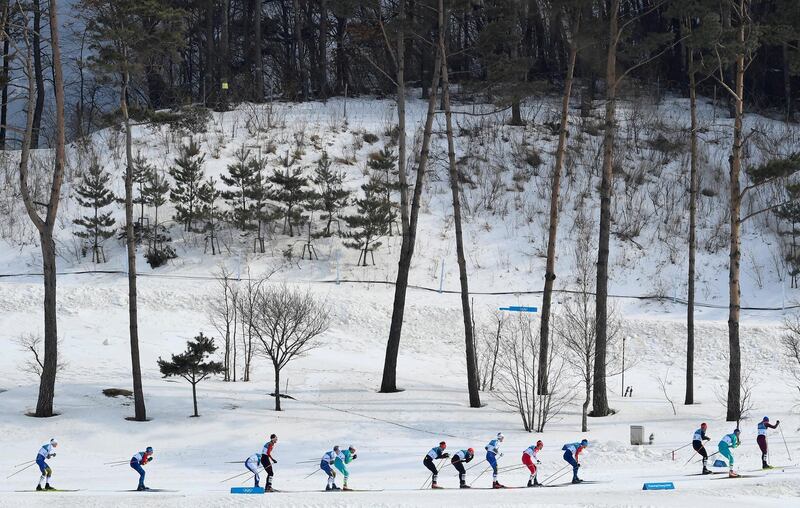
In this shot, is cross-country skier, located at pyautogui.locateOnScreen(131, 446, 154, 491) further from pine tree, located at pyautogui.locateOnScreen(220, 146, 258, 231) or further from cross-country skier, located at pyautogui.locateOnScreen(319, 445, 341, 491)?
pine tree, located at pyautogui.locateOnScreen(220, 146, 258, 231)

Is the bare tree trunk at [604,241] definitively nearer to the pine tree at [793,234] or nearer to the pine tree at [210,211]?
the pine tree at [793,234]

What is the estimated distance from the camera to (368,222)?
119 ft

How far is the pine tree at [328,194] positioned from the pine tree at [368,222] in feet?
4.03

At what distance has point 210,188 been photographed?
3806 centimetres

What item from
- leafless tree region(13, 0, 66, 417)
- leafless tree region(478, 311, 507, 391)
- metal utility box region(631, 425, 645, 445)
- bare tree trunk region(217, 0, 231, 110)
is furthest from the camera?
bare tree trunk region(217, 0, 231, 110)

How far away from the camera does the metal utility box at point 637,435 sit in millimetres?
18906

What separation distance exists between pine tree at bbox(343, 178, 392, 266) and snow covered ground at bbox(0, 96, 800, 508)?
1006 millimetres

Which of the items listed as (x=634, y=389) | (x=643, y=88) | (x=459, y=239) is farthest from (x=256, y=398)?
(x=643, y=88)

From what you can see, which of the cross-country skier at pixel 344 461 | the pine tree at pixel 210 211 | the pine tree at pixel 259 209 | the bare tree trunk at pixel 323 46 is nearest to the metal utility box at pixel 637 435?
the cross-country skier at pixel 344 461

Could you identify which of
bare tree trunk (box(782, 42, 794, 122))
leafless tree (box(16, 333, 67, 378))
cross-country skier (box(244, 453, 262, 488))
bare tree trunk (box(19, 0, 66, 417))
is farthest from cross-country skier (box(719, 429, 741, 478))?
bare tree trunk (box(782, 42, 794, 122))

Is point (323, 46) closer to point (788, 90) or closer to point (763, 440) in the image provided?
point (788, 90)

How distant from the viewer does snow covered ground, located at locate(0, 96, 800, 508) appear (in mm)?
16125

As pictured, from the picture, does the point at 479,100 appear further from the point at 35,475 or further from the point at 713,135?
the point at 35,475

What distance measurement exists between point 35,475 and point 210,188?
71.7ft
